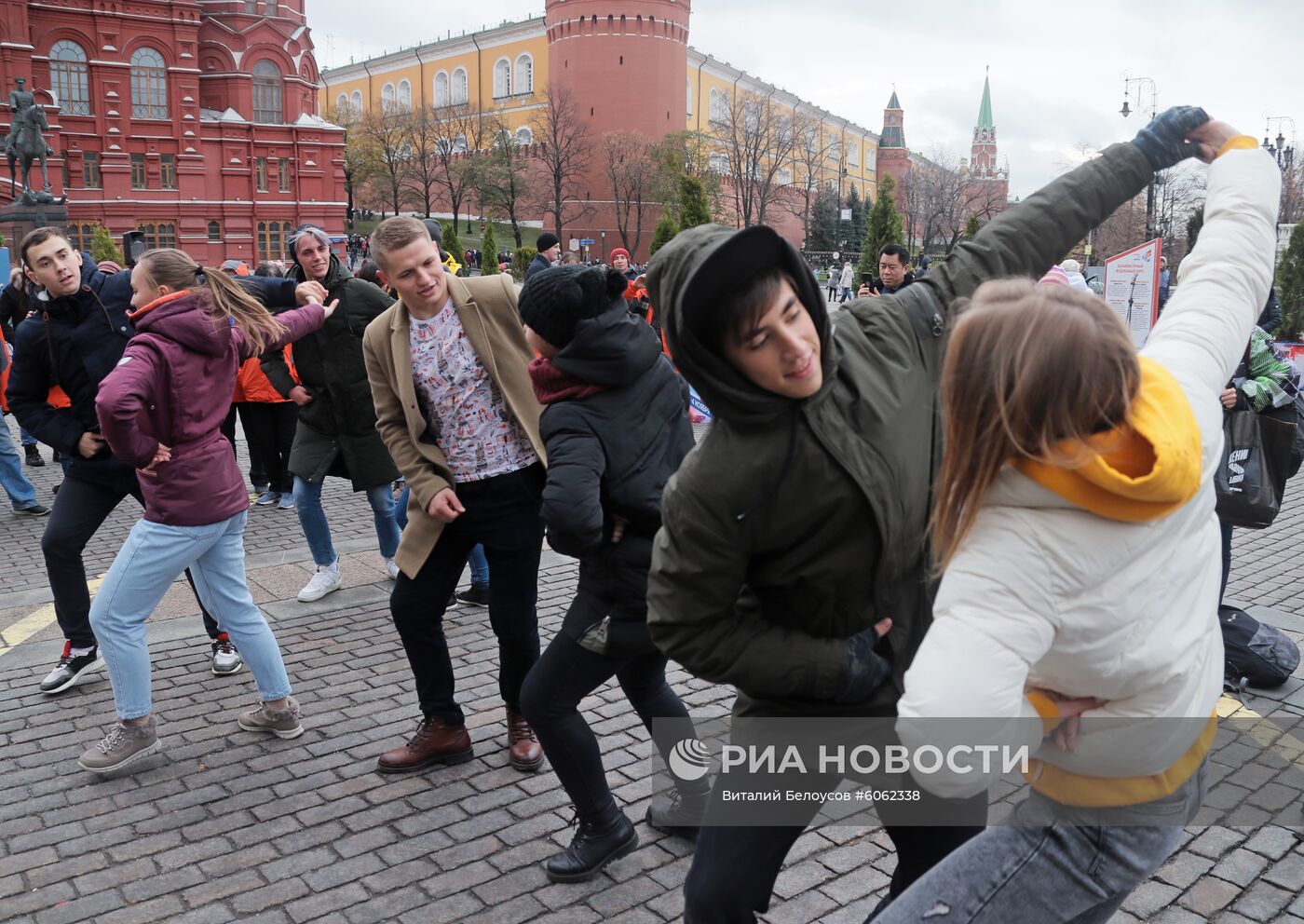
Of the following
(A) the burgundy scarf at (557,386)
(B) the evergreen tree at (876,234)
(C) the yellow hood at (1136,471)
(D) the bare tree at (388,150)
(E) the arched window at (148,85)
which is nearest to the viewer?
(C) the yellow hood at (1136,471)

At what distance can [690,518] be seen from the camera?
2.11 meters

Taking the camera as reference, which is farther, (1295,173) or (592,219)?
(592,219)

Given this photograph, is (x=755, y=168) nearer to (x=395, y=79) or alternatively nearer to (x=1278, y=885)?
(x=395, y=79)

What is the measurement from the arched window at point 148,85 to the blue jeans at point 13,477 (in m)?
52.0

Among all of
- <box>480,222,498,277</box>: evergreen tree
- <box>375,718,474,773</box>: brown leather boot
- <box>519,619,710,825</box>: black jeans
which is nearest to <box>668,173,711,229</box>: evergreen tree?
<box>480,222,498,277</box>: evergreen tree

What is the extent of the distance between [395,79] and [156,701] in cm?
10819

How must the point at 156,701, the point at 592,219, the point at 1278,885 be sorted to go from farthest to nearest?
1. the point at 592,219
2. the point at 156,701
3. the point at 1278,885

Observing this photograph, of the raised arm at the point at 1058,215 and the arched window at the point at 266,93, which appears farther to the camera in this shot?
the arched window at the point at 266,93

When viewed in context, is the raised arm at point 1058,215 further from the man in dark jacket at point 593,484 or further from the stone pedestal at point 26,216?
the stone pedestal at point 26,216

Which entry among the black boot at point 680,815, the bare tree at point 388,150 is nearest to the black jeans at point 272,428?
the black boot at point 680,815

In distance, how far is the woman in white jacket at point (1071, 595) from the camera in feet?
5.19

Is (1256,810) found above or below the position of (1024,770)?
below

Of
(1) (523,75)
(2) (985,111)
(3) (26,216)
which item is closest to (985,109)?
(2) (985,111)

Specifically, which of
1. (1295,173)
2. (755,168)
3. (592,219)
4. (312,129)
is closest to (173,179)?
(312,129)
